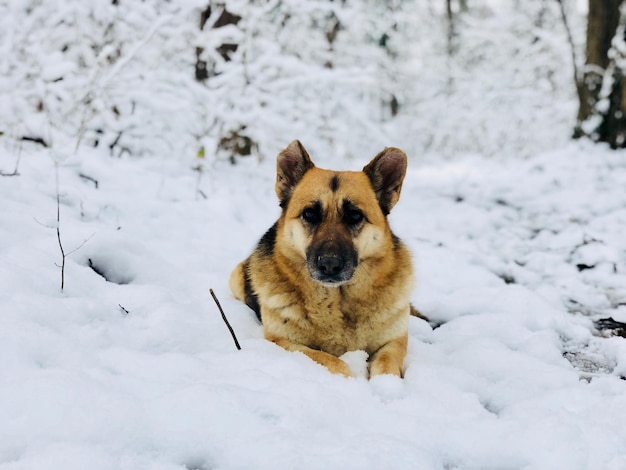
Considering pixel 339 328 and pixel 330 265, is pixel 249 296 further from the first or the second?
pixel 330 265

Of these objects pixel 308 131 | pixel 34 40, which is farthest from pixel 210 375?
pixel 308 131

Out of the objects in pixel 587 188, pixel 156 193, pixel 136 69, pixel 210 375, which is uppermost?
pixel 136 69

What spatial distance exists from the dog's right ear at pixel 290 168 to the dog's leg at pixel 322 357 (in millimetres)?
979

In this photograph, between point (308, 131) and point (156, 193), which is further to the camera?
point (308, 131)

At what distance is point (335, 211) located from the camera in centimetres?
315

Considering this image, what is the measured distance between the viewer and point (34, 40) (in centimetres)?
592

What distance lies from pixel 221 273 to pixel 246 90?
12.5 feet

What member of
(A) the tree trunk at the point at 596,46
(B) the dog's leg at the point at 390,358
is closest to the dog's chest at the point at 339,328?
(B) the dog's leg at the point at 390,358

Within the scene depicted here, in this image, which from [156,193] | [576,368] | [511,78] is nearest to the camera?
[576,368]

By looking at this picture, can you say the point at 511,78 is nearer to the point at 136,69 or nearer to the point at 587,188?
the point at 587,188

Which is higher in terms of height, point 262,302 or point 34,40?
point 34,40

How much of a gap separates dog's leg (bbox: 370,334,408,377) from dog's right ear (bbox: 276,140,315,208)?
1175 millimetres

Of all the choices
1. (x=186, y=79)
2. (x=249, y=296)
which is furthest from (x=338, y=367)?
(x=186, y=79)

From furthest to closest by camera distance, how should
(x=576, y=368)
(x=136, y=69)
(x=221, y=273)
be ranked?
(x=136, y=69)
(x=221, y=273)
(x=576, y=368)
